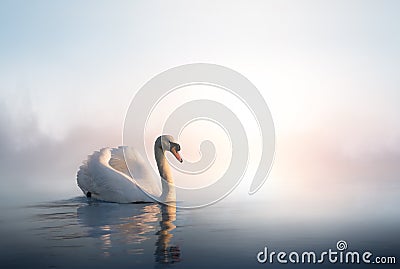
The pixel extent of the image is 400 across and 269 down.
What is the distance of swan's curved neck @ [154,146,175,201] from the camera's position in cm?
1315

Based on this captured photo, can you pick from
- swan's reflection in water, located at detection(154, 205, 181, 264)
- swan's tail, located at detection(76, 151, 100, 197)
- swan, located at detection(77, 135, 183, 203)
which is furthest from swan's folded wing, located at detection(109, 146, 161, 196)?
swan's reflection in water, located at detection(154, 205, 181, 264)

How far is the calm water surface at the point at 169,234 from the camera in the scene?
7.60 m

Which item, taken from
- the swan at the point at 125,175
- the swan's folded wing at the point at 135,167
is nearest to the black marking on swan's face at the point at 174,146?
the swan at the point at 125,175

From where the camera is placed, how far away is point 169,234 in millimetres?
9203

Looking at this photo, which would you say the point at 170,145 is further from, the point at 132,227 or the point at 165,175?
the point at 132,227

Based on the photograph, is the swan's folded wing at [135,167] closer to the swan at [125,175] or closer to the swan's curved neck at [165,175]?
the swan at [125,175]

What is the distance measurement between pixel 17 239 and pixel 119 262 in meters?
2.50

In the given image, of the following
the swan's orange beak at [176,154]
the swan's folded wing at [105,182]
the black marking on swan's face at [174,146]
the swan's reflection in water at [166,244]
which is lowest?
the swan's reflection in water at [166,244]

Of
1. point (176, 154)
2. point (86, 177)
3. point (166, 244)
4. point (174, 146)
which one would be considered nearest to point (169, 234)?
point (166, 244)

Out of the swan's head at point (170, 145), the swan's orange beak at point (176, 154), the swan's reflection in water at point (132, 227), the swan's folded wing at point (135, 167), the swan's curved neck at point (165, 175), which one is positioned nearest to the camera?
the swan's reflection in water at point (132, 227)

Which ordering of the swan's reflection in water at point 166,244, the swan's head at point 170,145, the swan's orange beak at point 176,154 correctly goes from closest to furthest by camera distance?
the swan's reflection in water at point 166,244, the swan's orange beak at point 176,154, the swan's head at point 170,145

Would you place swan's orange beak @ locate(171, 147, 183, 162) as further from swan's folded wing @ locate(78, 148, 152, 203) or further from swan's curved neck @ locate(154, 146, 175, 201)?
swan's folded wing @ locate(78, 148, 152, 203)

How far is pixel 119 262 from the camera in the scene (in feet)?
24.0

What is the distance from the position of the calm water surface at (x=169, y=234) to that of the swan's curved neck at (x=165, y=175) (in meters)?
0.62
